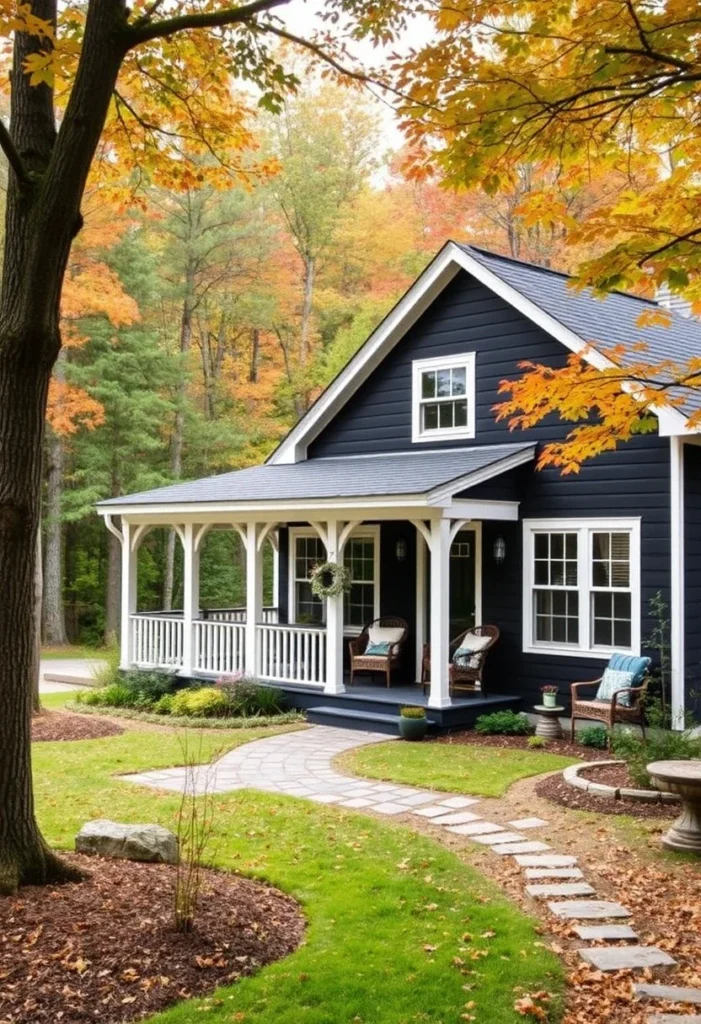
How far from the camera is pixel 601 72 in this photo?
467 cm

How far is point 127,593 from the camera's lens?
1628 cm

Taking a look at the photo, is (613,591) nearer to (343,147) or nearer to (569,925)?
(569,925)

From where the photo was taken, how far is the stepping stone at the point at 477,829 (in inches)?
297

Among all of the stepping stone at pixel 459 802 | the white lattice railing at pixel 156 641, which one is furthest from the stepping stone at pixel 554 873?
the white lattice railing at pixel 156 641

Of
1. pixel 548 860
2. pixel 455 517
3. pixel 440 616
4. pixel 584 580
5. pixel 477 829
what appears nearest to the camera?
pixel 548 860

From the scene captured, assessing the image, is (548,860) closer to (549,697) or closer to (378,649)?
(549,697)

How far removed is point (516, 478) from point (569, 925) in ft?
25.9

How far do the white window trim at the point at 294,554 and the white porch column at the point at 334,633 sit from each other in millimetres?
1687

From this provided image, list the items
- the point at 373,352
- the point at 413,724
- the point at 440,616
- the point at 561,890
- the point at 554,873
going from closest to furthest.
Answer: the point at 561,890 → the point at 554,873 → the point at 413,724 → the point at 440,616 → the point at 373,352

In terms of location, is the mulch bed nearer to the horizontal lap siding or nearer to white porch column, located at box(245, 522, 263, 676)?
the horizontal lap siding

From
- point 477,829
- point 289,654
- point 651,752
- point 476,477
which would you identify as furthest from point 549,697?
point 477,829

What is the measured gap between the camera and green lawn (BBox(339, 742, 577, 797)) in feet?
30.2

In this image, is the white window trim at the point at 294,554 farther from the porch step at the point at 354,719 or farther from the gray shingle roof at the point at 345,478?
the porch step at the point at 354,719

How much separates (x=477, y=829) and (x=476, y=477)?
5.30 metres
